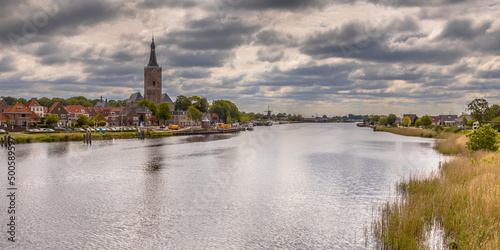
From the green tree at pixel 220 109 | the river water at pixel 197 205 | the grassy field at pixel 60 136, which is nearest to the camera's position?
the river water at pixel 197 205

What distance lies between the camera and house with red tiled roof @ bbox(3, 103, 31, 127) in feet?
324

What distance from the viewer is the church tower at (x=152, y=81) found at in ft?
536

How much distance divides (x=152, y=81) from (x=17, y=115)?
2719 inches

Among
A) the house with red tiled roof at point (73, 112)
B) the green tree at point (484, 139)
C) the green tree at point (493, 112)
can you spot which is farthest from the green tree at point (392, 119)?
the green tree at point (484, 139)

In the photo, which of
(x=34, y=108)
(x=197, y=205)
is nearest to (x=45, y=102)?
(x=34, y=108)

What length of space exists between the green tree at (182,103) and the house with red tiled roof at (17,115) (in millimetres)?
79248

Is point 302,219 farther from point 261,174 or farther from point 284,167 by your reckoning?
point 284,167

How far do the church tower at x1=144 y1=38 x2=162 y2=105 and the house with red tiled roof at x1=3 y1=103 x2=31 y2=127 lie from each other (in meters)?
65.2

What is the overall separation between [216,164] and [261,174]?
8.82 metres

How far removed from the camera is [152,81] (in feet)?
536

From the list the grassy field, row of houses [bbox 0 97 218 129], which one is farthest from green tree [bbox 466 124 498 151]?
row of houses [bbox 0 97 218 129]

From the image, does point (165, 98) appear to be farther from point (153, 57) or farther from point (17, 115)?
point (17, 115)

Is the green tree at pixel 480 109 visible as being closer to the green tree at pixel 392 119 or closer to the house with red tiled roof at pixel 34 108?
the green tree at pixel 392 119

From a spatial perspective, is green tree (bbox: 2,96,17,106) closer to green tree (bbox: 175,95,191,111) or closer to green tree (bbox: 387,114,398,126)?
green tree (bbox: 175,95,191,111)
